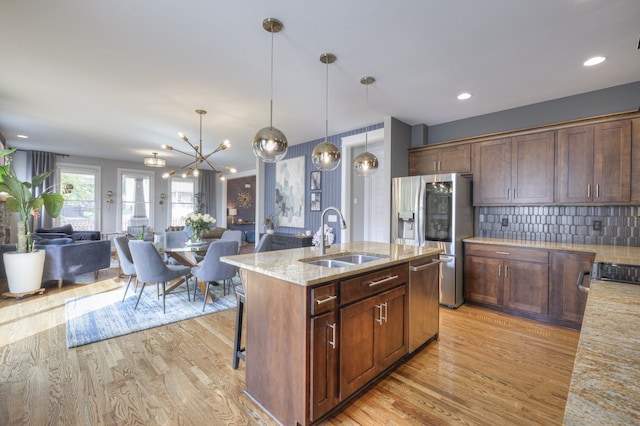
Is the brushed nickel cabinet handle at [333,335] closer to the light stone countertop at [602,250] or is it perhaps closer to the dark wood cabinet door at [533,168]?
the light stone countertop at [602,250]

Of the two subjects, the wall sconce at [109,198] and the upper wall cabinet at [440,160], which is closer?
the upper wall cabinet at [440,160]

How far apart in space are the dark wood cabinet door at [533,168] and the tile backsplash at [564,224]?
0.30m

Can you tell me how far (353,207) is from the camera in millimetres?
5223

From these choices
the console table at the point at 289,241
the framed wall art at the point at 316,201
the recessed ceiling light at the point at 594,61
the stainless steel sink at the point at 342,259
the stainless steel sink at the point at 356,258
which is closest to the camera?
the stainless steel sink at the point at 342,259

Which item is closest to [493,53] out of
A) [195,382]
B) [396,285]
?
[396,285]

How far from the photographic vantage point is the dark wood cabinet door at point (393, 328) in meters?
2.09

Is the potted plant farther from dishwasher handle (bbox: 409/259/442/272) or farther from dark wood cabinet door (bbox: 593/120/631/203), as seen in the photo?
dark wood cabinet door (bbox: 593/120/631/203)

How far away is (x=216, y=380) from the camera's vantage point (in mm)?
2172

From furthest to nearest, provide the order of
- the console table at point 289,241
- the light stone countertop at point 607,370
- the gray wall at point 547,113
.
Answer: the console table at point 289,241, the gray wall at point 547,113, the light stone countertop at point 607,370

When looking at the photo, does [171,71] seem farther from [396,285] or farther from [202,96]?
[396,285]

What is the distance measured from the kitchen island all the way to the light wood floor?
0.21 m

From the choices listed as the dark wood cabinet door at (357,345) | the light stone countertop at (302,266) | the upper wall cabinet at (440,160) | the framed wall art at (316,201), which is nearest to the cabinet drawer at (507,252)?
the upper wall cabinet at (440,160)

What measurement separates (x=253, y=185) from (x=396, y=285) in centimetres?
938

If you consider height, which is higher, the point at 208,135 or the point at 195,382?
the point at 208,135
